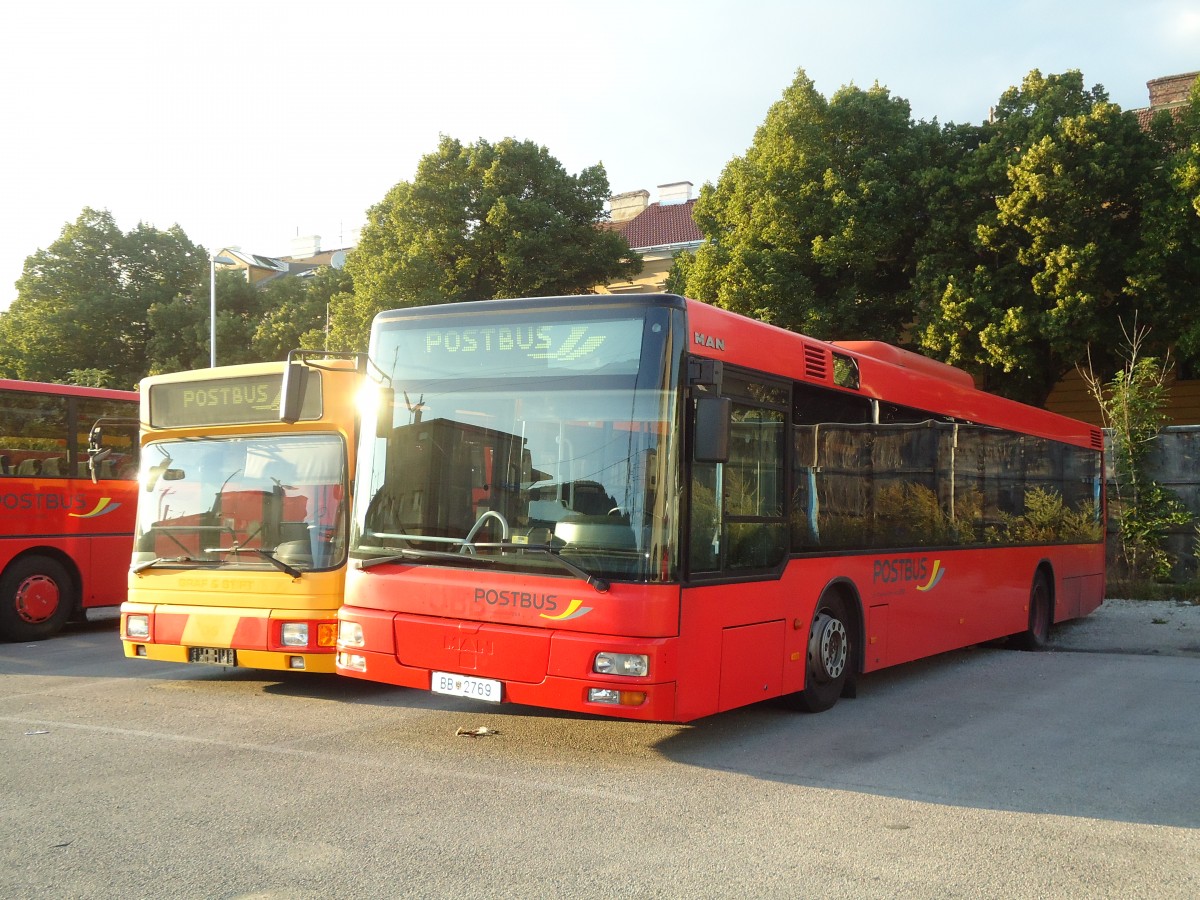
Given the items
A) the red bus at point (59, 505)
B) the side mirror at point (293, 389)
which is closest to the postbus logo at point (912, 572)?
the side mirror at point (293, 389)

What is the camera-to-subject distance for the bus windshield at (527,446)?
6.61 m

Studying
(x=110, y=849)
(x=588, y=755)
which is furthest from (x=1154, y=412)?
(x=110, y=849)

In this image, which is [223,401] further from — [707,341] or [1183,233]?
[1183,233]

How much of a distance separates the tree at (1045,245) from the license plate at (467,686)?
75.6 ft

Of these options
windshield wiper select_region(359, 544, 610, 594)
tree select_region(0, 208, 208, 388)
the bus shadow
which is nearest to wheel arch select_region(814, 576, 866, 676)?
the bus shadow

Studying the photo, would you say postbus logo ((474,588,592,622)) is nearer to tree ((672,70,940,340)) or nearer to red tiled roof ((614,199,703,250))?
tree ((672,70,940,340))

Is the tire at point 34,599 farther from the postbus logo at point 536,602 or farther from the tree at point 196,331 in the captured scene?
the tree at point 196,331

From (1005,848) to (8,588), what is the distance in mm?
11366

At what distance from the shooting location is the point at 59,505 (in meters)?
13.4

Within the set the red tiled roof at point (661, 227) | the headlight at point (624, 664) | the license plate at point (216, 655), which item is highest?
the red tiled roof at point (661, 227)

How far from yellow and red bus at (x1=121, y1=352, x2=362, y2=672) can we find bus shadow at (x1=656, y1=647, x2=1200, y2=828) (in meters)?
3.00

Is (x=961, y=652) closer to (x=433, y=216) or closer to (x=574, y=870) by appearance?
(x=574, y=870)

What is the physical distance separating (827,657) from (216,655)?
4608mm

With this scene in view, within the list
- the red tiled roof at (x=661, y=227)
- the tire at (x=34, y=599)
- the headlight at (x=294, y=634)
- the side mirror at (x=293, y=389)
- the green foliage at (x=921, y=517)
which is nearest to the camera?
the side mirror at (x=293, y=389)
